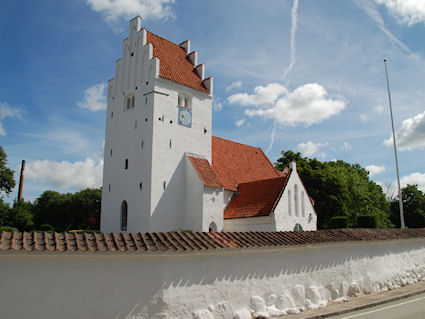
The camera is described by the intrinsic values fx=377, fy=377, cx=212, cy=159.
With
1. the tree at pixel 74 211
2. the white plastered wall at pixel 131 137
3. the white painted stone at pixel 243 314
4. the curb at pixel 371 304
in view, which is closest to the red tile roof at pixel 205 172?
the white plastered wall at pixel 131 137

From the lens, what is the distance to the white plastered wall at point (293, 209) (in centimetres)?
2167

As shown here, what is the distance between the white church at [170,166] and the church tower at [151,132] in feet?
0.20

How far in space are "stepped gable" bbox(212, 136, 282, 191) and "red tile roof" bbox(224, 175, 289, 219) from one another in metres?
1.17

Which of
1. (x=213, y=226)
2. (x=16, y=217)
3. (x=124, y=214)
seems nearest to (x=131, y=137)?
(x=124, y=214)

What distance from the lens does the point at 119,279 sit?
24.8ft

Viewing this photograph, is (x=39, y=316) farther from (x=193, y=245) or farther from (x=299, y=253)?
(x=299, y=253)

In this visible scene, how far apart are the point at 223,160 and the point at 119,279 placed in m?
20.5

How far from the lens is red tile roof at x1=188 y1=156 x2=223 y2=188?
2294 cm

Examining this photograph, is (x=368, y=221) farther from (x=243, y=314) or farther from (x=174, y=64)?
(x=243, y=314)

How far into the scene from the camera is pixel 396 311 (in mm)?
10656

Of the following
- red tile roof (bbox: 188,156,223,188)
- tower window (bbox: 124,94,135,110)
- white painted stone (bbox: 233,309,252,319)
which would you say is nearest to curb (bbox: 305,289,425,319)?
white painted stone (bbox: 233,309,252,319)

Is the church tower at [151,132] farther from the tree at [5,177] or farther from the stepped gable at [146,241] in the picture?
the tree at [5,177]

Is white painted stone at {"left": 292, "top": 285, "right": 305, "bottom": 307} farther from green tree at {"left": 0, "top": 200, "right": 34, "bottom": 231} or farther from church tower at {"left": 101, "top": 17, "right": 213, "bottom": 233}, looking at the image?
green tree at {"left": 0, "top": 200, "right": 34, "bottom": 231}

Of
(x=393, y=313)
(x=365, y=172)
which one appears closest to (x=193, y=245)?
(x=393, y=313)
